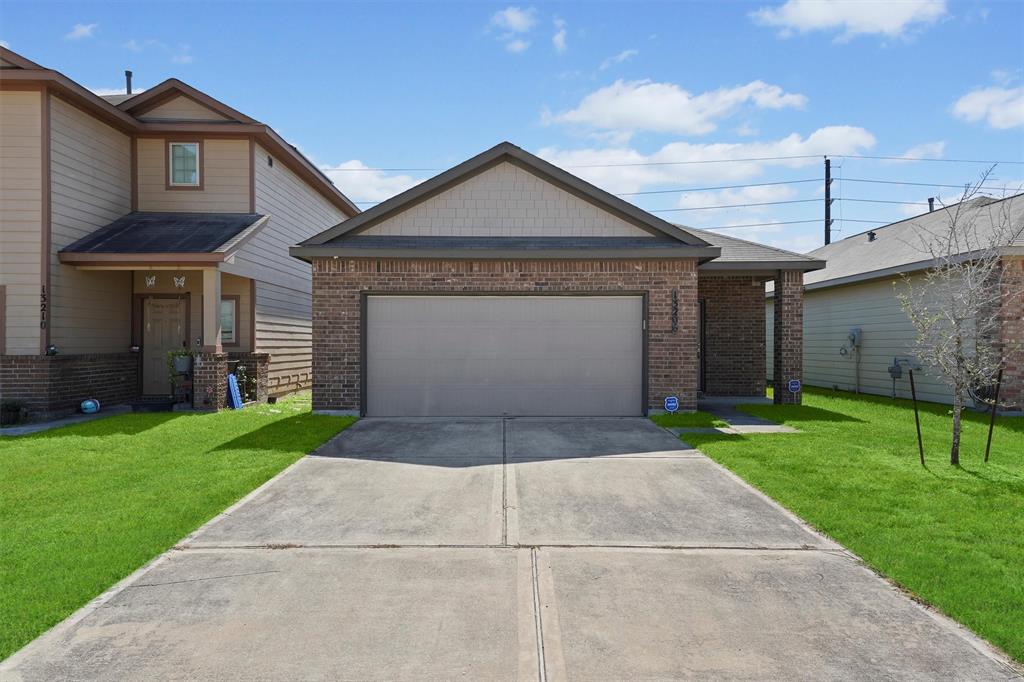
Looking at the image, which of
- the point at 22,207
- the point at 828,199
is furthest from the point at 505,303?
the point at 828,199

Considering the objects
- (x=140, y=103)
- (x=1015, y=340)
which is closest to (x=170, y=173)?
(x=140, y=103)

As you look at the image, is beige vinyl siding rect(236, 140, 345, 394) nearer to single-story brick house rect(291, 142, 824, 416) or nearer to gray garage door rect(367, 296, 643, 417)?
single-story brick house rect(291, 142, 824, 416)

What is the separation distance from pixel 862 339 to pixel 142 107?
1961 cm

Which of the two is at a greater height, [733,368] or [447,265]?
[447,265]

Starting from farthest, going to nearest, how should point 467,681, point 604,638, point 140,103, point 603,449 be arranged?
point 140,103 < point 603,449 < point 604,638 < point 467,681

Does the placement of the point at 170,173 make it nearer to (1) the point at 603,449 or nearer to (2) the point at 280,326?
(2) the point at 280,326

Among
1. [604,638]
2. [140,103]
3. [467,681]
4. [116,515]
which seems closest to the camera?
[467,681]

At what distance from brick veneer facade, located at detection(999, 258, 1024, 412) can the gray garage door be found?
7489 mm

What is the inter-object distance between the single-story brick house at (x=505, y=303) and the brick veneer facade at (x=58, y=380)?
513cm

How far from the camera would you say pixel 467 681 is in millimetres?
3260

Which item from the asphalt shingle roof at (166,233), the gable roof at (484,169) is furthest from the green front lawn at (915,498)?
the asphalt shingle roof at (166,233)

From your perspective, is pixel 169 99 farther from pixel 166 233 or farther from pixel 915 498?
pixel 915 498

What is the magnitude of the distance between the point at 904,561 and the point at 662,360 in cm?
741

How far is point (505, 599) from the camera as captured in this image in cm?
418
